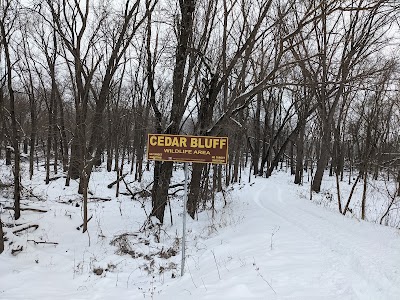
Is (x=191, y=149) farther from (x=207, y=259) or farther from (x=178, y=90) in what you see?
(x=178, y=90)

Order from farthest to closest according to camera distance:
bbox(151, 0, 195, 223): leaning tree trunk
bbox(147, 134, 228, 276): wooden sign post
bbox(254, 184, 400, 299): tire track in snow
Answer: bbox(151, 0, 195, 223): leaning tree trunk → bbox(147, 134, 228, 276): wooden sign post → bbox(254, 184, 400, 299): tire track in snow

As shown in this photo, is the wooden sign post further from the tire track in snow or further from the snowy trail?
the tire track in snow

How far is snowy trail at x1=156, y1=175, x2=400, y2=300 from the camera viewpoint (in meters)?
4.26

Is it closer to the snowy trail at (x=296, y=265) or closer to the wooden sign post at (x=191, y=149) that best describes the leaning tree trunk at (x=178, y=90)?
the snowy trail at (x=296, y=265)

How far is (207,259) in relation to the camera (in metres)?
6.58

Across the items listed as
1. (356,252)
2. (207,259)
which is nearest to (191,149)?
(207,259)

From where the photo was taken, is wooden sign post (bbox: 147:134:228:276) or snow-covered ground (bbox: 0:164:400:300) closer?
snow-covered ground (bbox: 0:164:400:300)

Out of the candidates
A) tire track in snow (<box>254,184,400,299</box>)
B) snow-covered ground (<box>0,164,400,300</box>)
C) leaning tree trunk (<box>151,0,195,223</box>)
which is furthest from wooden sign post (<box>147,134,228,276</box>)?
leaning tree trunk (<box>151,0,195,223</box>)

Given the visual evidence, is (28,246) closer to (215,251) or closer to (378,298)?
(215,251)

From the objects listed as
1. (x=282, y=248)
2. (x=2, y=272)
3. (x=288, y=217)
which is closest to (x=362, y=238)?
(x=282, y=248)

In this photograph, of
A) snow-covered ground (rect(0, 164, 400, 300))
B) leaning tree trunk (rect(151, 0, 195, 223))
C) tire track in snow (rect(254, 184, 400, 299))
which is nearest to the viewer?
tire track in snow (rect(254, 184, 400, 299))

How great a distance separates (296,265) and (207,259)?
2.09 m

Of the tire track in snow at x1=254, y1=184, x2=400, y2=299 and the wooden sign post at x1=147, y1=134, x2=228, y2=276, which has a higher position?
the wooden sign post at x1=147, y1=134, x2=228, y2=276

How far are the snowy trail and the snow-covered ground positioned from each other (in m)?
0.02
